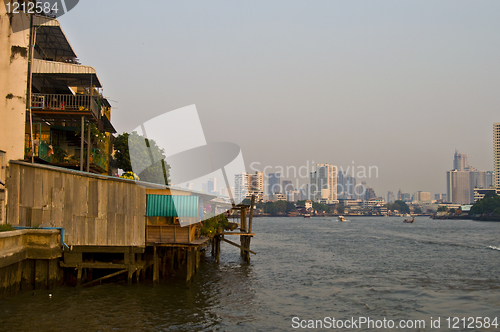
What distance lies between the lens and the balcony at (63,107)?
25312mm

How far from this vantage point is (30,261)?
19.8m

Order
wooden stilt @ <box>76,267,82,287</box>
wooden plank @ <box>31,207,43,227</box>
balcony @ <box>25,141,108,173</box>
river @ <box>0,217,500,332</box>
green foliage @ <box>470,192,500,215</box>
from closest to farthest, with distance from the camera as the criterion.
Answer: river @ <box>0,217,500,332</box>
wooden plank @ <box>31,207,43,227</box>
wooden stilt @ <box>76,267,82,287</box>
balcony @ <box>25,141,108,173</box>
green foliage @ <box>470,192,500,215</box>

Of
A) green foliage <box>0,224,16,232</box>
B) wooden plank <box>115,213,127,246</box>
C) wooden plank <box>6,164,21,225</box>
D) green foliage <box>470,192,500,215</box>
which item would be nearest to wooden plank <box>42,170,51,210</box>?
wooden plank <box>6,164,21,225</box>

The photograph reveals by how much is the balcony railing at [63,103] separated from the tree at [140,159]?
14.9 meters

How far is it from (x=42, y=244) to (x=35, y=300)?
8.14ft

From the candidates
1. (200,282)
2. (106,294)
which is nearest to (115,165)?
(200,282)

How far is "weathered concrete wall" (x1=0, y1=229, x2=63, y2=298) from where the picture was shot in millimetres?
17734

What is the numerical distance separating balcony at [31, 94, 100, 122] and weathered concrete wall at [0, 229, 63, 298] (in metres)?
8.88

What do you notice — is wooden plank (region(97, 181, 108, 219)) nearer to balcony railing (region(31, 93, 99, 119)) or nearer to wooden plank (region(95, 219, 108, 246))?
wooden plank (region(95, 219, 108, 246))

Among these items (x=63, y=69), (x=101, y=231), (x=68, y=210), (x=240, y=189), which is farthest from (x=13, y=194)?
(x=240, y=189)

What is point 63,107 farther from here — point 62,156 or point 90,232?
point 90,232

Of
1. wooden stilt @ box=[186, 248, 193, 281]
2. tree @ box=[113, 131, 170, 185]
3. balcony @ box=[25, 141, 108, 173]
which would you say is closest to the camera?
wooden stilt @ box=[186, 248, 193, 281]

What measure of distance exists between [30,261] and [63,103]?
10.5 metres

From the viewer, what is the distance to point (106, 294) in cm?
2070
